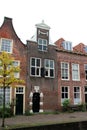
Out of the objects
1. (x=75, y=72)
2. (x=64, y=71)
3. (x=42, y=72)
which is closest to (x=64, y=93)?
(x=64, y=71)

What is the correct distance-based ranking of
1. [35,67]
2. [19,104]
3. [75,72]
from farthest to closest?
[75,72] < [35,67] < [19,104]

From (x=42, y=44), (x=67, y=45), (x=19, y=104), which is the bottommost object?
(x=19, y=104)

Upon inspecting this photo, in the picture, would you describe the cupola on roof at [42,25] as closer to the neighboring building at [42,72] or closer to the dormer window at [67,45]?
the neighboring building at [42,72]

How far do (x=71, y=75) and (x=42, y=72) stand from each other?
171 inches

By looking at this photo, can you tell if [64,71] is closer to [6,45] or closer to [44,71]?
[44,71]

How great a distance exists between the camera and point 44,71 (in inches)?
896

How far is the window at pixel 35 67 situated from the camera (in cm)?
2223

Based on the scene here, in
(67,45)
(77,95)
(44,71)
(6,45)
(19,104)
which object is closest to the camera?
(19,104)

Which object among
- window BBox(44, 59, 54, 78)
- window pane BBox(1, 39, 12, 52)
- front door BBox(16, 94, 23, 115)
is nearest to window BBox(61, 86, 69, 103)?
window BBox(44, 59, 54, 78)

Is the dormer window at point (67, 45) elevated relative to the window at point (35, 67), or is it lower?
elevated

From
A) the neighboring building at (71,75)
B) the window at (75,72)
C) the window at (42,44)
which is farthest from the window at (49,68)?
the window at (75,72)

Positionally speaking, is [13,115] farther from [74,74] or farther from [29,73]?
[74,74]

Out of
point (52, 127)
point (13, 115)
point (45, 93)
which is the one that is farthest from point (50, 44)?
point (52, 127)

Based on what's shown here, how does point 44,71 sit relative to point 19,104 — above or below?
above
